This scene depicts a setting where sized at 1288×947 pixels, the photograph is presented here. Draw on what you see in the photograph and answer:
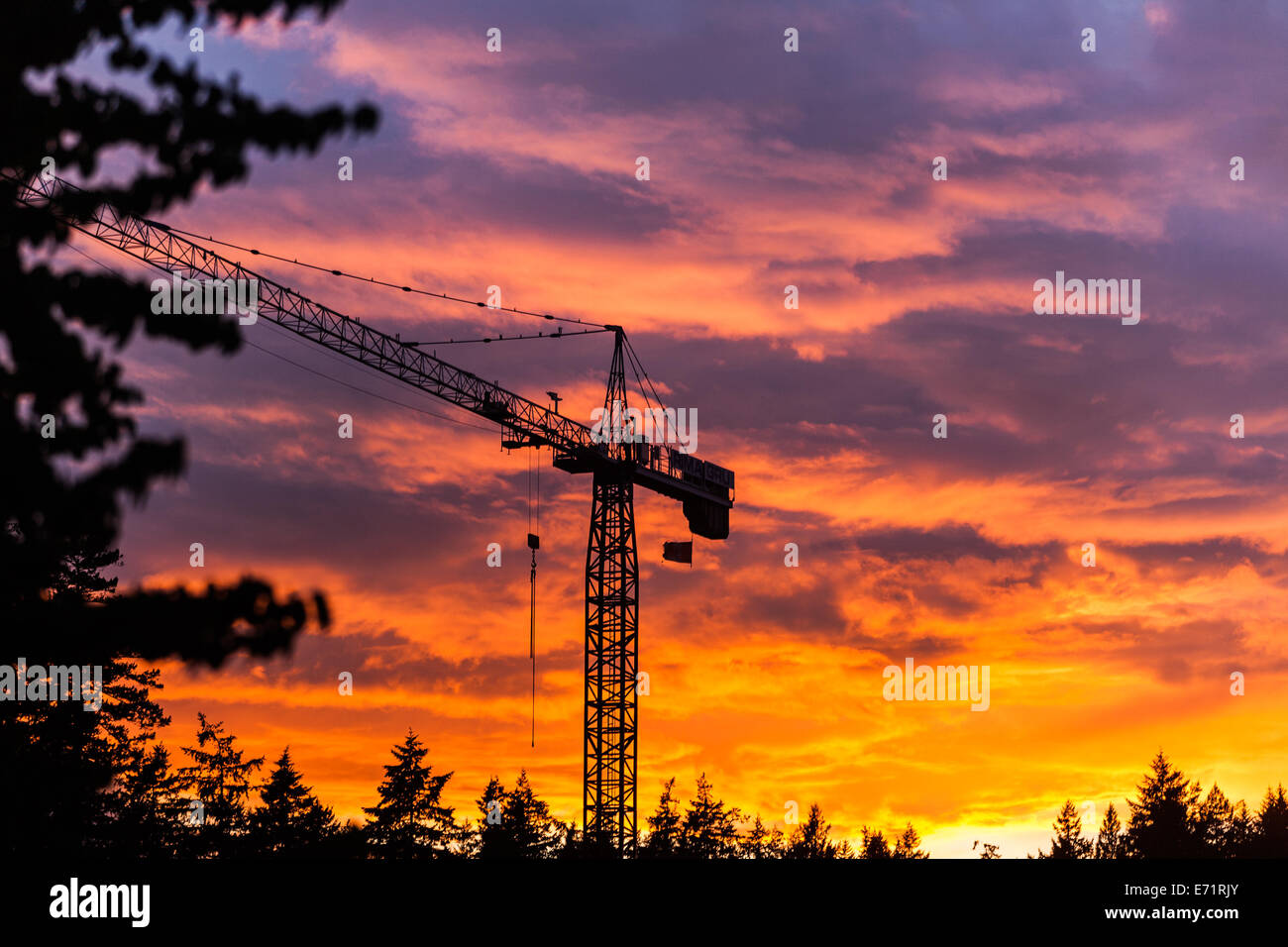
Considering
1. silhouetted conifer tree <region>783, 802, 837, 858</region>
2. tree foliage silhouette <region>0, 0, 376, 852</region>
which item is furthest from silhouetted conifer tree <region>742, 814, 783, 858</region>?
tree foliage silhouette <region>0, 0, 376, 852</region>

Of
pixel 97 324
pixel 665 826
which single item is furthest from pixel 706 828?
pixel 97 324

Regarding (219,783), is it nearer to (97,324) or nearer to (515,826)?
(515,826)

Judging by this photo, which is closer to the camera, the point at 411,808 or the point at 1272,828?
the point at 411,808

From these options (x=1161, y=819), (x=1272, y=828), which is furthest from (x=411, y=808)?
(x=1272, y=828)

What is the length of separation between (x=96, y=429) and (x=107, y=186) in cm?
257

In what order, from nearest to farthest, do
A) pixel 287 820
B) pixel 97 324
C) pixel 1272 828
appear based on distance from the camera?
1. pixel 97 324
2. pixel 287 820
3. pixel 1272 828

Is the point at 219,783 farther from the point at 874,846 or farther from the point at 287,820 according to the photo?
the point at 874,846

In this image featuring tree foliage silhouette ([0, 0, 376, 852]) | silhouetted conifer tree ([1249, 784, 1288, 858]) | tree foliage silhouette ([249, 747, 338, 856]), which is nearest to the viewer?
tree foliage silhouette ([0, 0, 376, 852])

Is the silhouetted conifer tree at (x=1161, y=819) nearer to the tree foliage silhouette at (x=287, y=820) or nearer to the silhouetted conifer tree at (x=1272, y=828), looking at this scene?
the silhouetted conifer tree at (x=1272, y=828)

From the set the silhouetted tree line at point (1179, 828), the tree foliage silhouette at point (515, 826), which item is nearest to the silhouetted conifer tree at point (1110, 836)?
the silhouetted tree line at point (1179, 828)

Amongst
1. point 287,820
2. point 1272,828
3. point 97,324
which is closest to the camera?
point 97,324

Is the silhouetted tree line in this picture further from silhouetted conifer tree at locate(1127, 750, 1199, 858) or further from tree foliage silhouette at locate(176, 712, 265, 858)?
tree foliage silhouette at locate(176, 712, 265, 858)

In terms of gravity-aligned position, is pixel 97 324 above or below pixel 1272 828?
above
